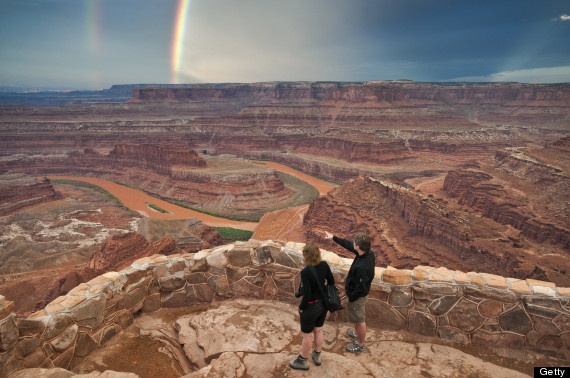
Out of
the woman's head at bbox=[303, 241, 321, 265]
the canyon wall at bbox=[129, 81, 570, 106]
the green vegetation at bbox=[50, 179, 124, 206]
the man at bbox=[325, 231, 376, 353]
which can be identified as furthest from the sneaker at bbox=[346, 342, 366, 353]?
the canyon wall at bbox=[129, 81, 570, 106]

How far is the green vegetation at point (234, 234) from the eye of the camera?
29281 mm

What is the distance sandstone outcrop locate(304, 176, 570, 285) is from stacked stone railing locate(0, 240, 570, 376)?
531 inches

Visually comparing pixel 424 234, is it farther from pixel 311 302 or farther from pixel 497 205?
pixel 311 302

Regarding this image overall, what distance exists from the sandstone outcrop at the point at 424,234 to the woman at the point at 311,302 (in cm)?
1503

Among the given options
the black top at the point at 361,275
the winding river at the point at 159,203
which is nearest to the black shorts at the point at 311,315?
the black top at the point at 361,275

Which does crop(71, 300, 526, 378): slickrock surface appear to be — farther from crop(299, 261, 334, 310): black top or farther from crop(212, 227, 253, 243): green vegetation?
crop(212, 227, 253, 243): green vegetation

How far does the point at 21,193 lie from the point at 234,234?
84.3 feet

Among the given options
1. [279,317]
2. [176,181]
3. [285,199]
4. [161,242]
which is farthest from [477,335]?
[176,181]

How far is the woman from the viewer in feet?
13.5

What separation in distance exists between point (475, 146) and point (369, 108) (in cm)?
2549

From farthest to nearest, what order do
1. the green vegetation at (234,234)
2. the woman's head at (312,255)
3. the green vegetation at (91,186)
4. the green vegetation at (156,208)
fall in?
the green vegetation at (91,186)
the green vegetation at (156,208)
the green vegetation at (234,234)
the woman's head at (312,255)

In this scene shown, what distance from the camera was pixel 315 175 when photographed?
5653 cm

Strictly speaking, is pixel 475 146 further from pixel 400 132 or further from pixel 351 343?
pixel 351 343

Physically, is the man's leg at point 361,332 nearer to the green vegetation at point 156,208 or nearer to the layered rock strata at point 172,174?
the layered rock strata at point 172,174
